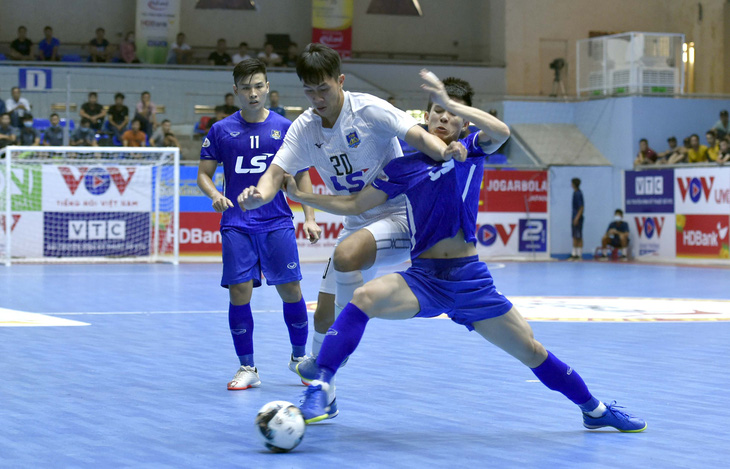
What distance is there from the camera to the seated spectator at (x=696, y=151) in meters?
23.7

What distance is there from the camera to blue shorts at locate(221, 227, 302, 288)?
270 inches

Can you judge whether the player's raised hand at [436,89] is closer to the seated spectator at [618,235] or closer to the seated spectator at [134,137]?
the seated spectator at [134,137]

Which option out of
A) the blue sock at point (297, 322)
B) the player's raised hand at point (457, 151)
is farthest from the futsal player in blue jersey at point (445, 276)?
Answer: the blue sock at point (297, 322)

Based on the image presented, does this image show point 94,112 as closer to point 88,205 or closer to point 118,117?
point 118,117

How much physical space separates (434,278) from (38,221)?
1803 centimetres

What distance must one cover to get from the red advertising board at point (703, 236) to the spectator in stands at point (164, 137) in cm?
1240

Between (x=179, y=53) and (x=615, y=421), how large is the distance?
26.0m

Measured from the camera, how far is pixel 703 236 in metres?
22.9

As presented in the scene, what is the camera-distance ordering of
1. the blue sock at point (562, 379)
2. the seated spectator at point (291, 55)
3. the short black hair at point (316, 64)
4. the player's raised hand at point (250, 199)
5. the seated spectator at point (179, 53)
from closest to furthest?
1. the blue sock at point (562, 379)
2. the short black hair at point (316, 64)
3. the player's raised hand at point (250, 199)
4. the seated spectator at point (179, 53)
5. the seated spectator at point (291, 55)

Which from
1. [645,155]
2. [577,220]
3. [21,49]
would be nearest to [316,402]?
[577,220]

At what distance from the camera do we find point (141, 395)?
631 cm

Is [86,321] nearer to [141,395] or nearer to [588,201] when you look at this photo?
[141,395]

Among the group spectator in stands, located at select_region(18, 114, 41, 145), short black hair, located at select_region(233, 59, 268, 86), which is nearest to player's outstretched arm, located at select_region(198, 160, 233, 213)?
short black hair, located at select_region(233, 59, 268, 86)

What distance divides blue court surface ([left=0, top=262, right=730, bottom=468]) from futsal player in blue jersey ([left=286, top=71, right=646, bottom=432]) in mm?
293
